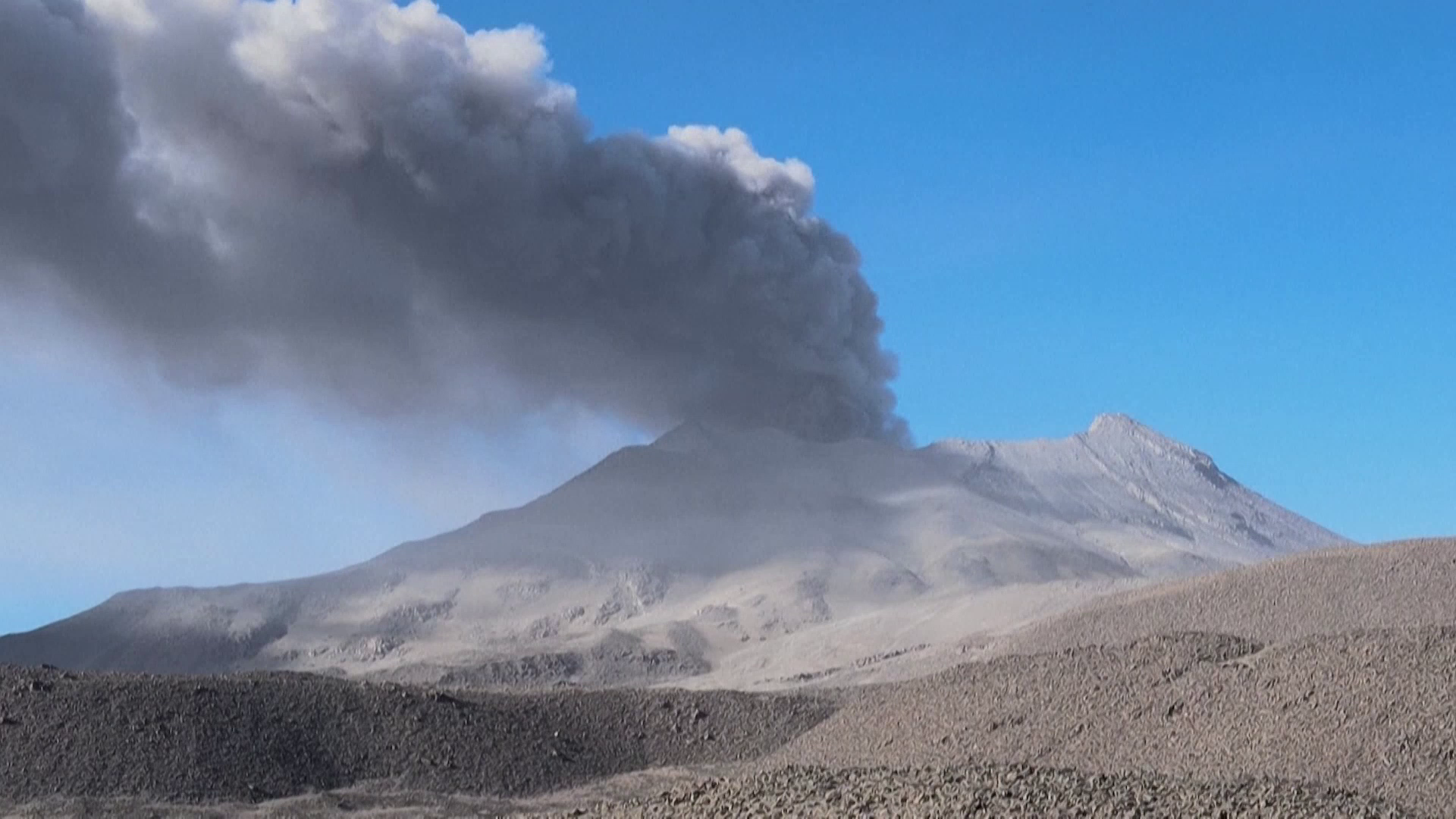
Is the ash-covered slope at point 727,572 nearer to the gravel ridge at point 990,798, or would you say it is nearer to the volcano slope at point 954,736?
the volcano slope at point 954,736

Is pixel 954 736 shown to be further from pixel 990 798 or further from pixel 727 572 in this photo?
pixel 727 572

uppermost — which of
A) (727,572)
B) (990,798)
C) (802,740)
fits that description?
(727,572)

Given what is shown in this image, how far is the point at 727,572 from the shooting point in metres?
51.2

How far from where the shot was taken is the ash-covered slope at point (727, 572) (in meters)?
39.2

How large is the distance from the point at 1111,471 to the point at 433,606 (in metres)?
30.8

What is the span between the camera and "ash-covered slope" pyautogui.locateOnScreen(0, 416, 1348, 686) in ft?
129

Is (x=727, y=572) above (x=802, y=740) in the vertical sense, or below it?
above

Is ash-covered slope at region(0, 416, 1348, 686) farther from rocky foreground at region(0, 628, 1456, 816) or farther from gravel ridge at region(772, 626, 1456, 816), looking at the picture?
gravel ridge at region(772, 626, 1456, 816)

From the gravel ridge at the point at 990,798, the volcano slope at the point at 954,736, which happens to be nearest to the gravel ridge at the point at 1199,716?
the volcano slope at the point at 954,736

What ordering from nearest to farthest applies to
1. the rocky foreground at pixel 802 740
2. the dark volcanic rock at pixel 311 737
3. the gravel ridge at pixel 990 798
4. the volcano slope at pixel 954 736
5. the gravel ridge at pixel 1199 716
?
the gravel ridge at pixel 990 798
the volcano slope at pixel 954 736
the rocky foreground at pixel 802 740
the gravel ridge at pixel 1199 716
the dark volcanic rock at pixel 311 737

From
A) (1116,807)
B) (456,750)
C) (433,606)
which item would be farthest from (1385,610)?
(433,606)

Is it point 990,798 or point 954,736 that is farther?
point 954,736

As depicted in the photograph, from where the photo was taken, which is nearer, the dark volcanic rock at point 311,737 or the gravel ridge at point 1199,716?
the gravel ridge at point 1199,716

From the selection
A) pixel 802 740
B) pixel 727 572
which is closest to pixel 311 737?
pixel 802 740
